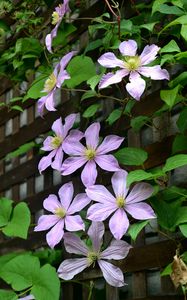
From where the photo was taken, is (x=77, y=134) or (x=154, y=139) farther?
(x=154, y=139)

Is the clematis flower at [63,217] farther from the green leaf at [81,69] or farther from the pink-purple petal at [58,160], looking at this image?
the green leaf at [81,69]

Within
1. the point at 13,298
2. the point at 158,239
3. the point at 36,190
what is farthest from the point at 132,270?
the point at 36,190

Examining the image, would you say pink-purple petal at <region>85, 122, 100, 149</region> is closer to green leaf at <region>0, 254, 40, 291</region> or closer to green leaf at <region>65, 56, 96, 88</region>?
green leaf at <region>65, 56, 96, 88</region>

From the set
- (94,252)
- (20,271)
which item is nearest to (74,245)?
(94,252)

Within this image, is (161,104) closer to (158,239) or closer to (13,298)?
(158,239)

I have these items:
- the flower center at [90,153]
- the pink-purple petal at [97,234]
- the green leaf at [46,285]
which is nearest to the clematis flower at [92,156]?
the flower center at [90,153]

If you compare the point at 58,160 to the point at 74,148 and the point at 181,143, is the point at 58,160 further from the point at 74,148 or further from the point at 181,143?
the point at 181,143

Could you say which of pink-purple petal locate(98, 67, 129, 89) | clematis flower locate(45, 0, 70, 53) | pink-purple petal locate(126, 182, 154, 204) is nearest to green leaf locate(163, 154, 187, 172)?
pink-purple petal locate(126, 182, 154, 204)
